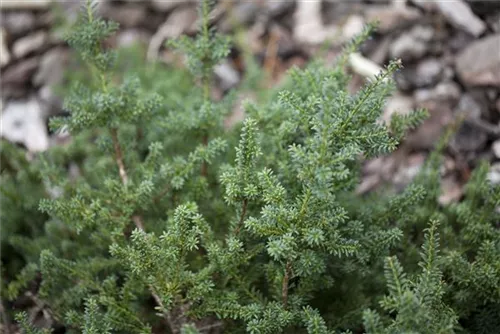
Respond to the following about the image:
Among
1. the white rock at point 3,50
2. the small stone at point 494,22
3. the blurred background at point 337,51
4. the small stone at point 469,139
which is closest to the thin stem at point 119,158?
the blurred background at point 337,51

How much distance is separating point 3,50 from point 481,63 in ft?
8.88

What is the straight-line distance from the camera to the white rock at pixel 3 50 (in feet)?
10.8

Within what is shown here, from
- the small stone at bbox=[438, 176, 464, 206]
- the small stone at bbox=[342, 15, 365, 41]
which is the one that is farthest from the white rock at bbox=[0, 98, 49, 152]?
the small stone at bbox=[438, 176, 464, 206]

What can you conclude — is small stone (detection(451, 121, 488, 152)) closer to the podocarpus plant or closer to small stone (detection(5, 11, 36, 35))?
the podocarpus plant

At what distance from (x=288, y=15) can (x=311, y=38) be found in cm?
24

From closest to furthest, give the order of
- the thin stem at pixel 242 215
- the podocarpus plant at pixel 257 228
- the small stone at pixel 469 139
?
the podocarpus plant at pixel 257 228, the thin stem at pixel 242 215, the small stone at pixel 469 139

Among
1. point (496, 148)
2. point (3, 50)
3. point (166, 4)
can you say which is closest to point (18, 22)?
point (3, 50)

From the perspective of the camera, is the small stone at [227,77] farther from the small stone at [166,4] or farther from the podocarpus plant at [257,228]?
the podocarpus plant at [257,228]

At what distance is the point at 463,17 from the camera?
9.22ft

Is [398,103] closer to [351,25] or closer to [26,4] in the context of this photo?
[351,25]

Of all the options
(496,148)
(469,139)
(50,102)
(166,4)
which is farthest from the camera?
(166,4)

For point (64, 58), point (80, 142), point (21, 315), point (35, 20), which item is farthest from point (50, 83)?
point (21, 315)

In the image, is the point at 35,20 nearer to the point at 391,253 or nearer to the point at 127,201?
the point at 127,201

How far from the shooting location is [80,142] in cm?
266
